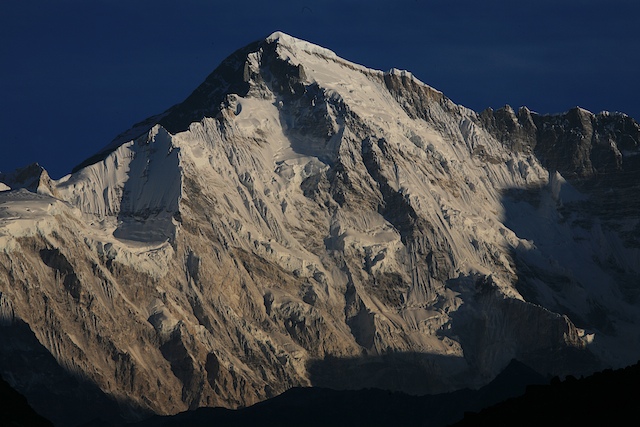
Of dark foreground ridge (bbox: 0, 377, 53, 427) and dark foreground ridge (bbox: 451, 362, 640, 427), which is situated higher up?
dark foreground ridge (bbox: 0, 377, 53, 427)

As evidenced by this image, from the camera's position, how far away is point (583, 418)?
113m

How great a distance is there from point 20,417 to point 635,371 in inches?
1446

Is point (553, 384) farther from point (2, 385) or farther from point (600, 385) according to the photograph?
point (2, 385)

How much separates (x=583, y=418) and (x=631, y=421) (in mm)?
3907

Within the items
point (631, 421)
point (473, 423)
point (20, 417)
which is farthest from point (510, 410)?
point (20, 417)

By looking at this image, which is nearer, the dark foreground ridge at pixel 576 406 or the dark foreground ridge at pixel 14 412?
the dark foreground ridge at pixel 576 406

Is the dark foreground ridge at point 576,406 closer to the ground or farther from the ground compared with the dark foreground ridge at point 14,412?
closer to the ground

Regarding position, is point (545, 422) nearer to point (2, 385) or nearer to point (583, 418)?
point (583, 418)

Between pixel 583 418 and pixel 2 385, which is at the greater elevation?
pixel 2 385

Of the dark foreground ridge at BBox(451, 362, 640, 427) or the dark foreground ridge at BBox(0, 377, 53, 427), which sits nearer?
the dark foreground ridge at BBox(451, 362, 640, 427)

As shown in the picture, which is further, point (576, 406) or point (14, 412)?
point (14, 412)

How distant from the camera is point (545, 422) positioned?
372ft

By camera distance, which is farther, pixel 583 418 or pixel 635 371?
pixel 635 371

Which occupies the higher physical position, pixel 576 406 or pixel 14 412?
pixel 14 412
